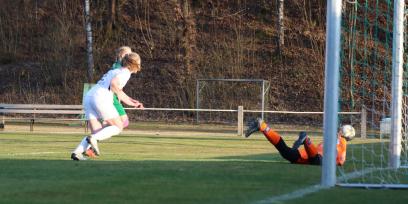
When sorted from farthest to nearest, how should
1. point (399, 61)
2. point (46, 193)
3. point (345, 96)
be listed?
point (345, 96) < point (399, 61) < point (46, 193)

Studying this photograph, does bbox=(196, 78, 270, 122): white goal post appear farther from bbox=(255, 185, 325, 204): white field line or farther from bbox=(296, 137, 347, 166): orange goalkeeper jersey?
bbox=(255, 185, 325, 204): white field line

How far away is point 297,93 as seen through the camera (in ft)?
139

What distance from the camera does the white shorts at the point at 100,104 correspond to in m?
14.5

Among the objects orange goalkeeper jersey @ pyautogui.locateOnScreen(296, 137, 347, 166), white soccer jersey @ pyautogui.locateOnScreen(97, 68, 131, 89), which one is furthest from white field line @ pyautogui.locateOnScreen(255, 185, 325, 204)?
white soccer jersey @ pyautogui.locateOnScreen(97, 68, 131, 89)

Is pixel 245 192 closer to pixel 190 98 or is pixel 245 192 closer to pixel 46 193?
pixel 46 193

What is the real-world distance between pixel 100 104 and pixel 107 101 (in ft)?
0.41

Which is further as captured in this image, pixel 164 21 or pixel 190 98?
pixel 164 21

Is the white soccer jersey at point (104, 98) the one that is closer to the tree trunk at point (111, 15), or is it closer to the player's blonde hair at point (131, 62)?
the player's blonde hair at point (131, 62)

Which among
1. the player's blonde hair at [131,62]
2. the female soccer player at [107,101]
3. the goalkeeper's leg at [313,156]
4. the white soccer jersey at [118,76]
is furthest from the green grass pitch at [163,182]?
the player's blonde hair at [131,62]

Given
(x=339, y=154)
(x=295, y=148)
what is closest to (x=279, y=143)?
(x=295, y=148)

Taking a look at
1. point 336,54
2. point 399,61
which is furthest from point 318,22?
point 336,54

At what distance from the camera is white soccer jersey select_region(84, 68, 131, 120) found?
14430mm

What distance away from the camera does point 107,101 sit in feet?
47.5

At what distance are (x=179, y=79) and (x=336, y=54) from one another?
34.1 metres
